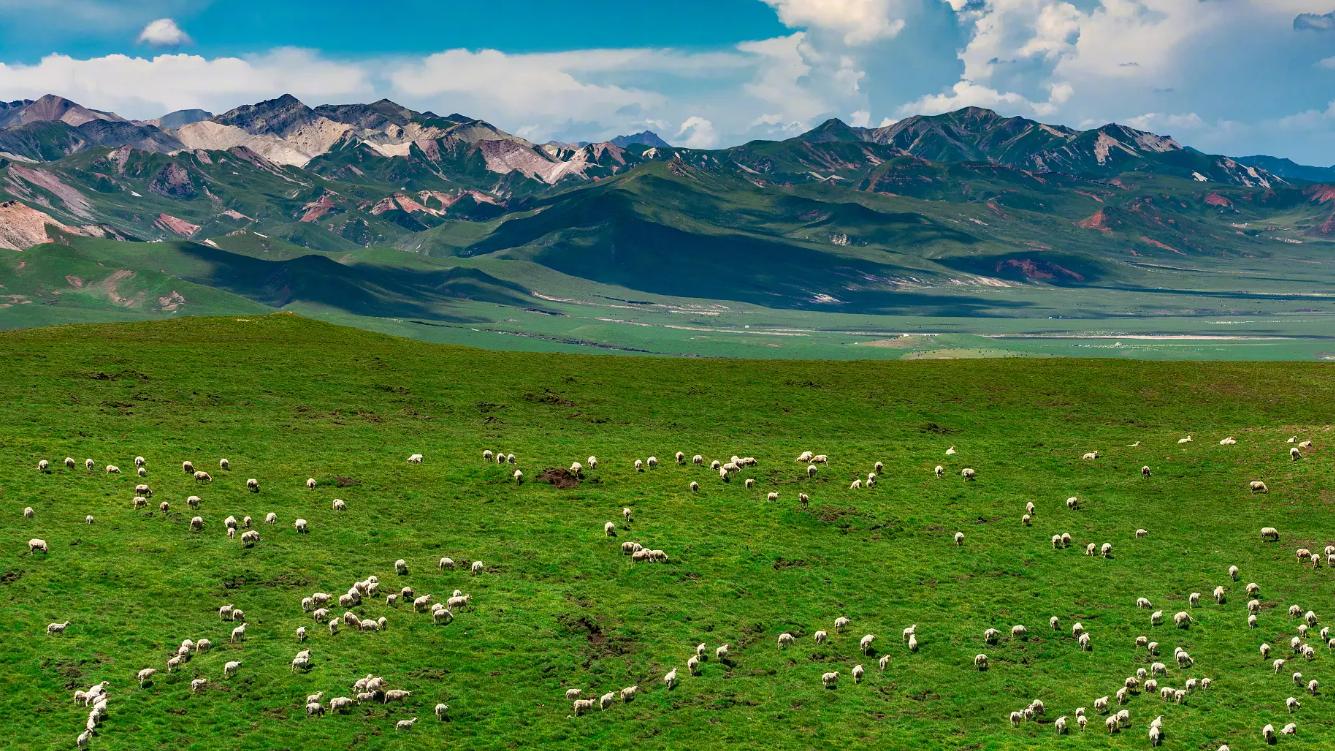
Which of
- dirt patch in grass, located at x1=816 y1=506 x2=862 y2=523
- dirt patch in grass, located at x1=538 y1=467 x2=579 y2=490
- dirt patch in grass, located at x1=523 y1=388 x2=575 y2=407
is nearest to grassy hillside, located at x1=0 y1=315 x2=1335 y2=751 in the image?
dirt patch in grass, located at x1=816 y1=506 x2=862 y2=523

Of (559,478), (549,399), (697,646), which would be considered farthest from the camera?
(549,399)

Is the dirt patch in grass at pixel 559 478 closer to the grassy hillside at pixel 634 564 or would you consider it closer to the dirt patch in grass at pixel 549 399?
the grassy hillside at pixel 634 564

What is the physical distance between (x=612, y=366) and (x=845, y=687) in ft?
217

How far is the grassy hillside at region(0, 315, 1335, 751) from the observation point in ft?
121

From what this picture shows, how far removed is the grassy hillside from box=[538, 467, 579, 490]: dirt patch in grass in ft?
2.68

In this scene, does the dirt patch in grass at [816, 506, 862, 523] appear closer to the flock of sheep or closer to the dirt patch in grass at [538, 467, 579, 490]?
the flock of sheep

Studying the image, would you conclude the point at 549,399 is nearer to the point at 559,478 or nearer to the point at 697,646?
the point at 559,478

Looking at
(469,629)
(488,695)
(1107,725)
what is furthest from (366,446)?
(1107,725)

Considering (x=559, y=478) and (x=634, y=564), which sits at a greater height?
(x=559, y=478)

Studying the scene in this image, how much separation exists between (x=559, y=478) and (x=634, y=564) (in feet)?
45.3

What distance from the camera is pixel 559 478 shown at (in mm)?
63281

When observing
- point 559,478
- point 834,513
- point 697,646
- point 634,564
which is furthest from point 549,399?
point 697,646

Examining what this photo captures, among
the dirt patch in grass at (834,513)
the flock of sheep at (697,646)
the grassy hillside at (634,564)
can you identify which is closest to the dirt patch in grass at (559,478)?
the grassy hillside at (634,564)

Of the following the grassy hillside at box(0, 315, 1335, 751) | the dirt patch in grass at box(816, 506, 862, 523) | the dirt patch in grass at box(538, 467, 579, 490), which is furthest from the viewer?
the dirt patch in grass at box(538, 467, 579, 490)
